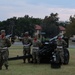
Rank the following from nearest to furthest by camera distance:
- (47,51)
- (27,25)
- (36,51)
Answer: (36,51) → (47,51) → (27,25)

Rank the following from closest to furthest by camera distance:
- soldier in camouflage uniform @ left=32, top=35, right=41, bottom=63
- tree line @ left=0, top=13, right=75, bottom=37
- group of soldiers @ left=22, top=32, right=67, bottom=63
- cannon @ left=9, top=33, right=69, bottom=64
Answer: group of soldiers @ left=22, top=32, right=67, bottom=63, soldier in camouflage uniform @ left=32, top=35, right=41, bottom=63, cannon @ left=9, top=33, right=69, bottom=64, tree line @ left=0, top=13, right=75, bottom=37

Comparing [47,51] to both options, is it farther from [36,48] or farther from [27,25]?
[27,25]

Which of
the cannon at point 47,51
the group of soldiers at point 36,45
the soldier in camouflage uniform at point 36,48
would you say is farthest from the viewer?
the cannon at point 47,51

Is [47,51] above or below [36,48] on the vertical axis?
below

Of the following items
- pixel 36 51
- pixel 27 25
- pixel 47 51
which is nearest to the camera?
pixel 36 51

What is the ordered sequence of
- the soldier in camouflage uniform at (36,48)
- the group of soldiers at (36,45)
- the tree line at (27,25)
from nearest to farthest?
the group of soldiers at (36,45), the soldier in camouflage uniform at (36,48), the tree line at (27,25)

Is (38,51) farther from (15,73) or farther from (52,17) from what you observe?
(52,17)

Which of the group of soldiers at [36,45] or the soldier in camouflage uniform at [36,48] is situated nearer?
the group of soldiers at [36,45]

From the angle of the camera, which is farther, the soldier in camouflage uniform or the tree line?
the tree line

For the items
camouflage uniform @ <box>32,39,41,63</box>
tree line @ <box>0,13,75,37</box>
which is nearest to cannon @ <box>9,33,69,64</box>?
camouflage uniform @ <box>32,39,41,63</box>

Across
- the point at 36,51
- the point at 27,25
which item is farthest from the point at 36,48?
the point at 27,25

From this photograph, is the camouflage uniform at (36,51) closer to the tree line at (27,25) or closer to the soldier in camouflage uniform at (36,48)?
the soldier in camouflage uniform at (36,48)

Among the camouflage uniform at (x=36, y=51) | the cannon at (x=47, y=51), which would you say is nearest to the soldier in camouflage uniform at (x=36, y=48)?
the camouflage uniform at (x=36, y=51)

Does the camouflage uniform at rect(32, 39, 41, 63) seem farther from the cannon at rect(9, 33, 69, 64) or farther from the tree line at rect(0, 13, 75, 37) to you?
the tree line at rect(0, 13, 75, 37)
